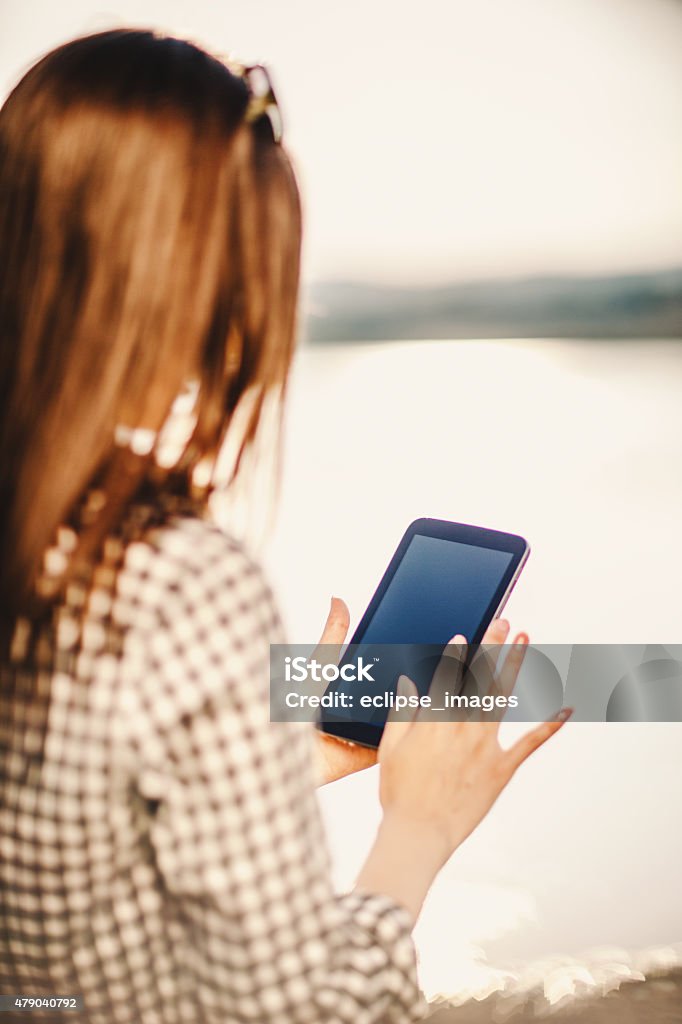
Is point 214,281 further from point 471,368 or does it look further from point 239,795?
point 471,368

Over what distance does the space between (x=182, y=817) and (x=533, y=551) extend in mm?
1575

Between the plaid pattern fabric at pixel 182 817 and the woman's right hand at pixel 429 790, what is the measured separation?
0.07 m

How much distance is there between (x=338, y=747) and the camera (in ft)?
2.21

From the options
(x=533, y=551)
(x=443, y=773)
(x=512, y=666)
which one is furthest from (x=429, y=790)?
(x=533, y=551)

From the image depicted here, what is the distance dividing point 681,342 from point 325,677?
3.75 m

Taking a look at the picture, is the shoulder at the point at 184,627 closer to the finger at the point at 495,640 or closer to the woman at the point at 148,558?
the woman at the point at 148,558

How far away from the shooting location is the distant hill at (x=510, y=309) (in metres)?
3.72

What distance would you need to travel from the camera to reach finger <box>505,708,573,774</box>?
0.49 metres

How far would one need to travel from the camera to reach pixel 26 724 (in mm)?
340

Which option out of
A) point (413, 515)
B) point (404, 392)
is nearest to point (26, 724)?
point (413, 515)

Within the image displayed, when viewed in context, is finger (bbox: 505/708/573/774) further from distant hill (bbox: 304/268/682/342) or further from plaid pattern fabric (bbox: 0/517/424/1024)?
distant hill (bbox: 304/268/682/342)

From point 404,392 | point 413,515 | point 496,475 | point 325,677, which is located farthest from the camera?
point 404,392

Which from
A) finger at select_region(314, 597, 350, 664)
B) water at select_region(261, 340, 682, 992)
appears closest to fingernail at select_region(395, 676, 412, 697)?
finger at select_region(314, 597, 350, 664)
